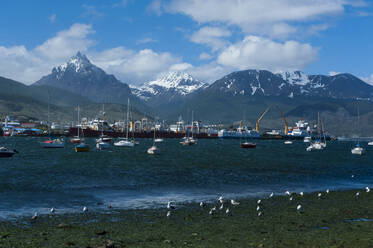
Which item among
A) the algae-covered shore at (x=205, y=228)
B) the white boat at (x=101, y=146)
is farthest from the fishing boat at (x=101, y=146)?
the algae-covered shore at (x=205, y=228)

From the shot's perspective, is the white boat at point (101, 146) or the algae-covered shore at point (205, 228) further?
the white boat at point (101, 146)

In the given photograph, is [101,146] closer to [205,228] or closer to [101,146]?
[101,146]

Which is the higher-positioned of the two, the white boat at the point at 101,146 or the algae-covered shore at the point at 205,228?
the white boat at the point at 101,146

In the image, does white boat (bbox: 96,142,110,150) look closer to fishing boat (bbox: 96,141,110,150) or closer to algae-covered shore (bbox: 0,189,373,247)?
fishing boat (bbox: 96,141,110,150)

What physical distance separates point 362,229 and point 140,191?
83.1 feet

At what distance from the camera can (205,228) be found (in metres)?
26.5

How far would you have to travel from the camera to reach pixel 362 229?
2603cm

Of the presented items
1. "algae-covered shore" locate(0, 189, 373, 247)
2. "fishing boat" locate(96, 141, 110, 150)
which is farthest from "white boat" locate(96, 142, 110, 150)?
"algae-covered shore" locate(0, 189, 373, 247)

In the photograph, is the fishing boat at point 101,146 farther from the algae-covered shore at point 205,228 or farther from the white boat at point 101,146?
the algae-covered shore at point 205,228

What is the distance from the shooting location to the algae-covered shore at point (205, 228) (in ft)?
73.3

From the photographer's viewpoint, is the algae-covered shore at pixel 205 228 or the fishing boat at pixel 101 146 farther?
the fishing boat at pixel 101 146

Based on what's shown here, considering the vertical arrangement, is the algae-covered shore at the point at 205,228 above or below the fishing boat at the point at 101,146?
below

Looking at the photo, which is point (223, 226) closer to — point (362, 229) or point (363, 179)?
point (362, 229)

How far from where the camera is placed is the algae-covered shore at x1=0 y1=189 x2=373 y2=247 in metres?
22.3
